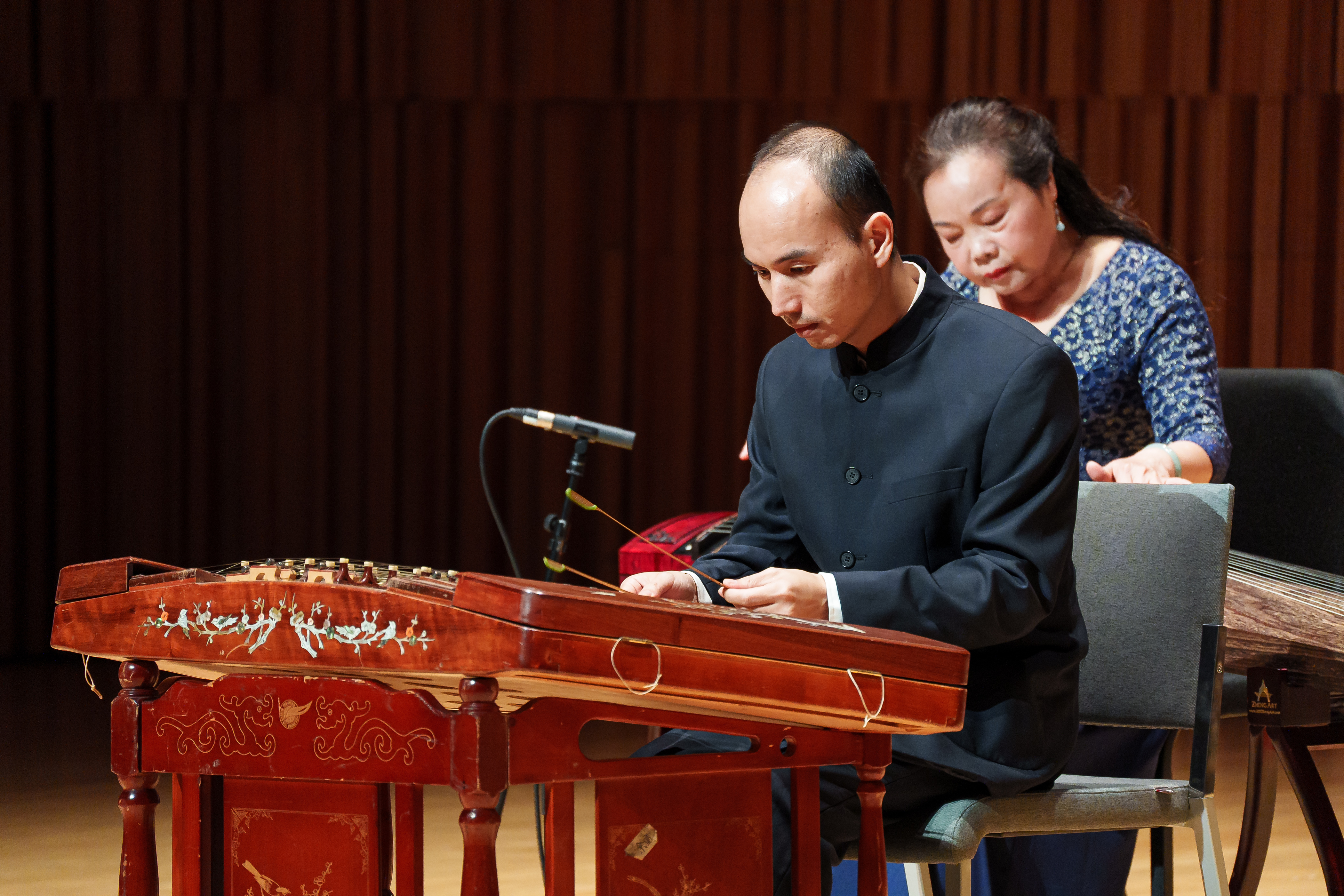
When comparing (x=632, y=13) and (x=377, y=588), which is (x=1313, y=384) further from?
(x=632, y=13)

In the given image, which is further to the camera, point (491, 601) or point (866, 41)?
point (866, 41)

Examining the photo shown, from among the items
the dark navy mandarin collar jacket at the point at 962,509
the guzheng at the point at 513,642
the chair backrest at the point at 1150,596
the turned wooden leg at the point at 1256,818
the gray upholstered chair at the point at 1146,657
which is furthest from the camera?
the turned wooden leg at the point at 1256,818

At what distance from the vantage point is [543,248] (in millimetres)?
5422

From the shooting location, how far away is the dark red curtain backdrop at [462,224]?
5.23 meters

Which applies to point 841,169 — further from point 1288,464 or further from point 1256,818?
point 1288,464

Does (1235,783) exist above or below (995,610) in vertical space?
below

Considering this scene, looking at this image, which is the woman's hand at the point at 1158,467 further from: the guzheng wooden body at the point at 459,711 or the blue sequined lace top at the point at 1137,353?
the guzheng wooden body at the point at 459,711

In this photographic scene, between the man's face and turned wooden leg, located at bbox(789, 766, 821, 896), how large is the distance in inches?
18.5

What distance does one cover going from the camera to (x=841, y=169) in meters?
1.37

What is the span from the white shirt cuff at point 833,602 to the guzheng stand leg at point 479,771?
38 cm

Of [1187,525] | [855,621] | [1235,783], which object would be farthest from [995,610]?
[1235,783]

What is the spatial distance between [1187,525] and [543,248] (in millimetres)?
4063

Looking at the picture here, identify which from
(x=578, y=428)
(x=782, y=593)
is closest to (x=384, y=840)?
(x=782, y=593)

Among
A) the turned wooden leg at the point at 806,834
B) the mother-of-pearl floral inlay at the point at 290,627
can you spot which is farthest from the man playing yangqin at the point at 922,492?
the mother-of-pearl floral inlay at the point at 290,627
